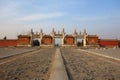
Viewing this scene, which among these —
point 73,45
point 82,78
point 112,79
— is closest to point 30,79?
point 82,78

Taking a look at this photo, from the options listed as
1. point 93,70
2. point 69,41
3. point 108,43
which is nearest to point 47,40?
point 69,41

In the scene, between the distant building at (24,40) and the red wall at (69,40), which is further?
the red wall at (69,40)

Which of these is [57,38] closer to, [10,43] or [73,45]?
[73,45]

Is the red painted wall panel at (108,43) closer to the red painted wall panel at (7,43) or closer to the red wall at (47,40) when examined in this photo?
the red wall at (47,40)

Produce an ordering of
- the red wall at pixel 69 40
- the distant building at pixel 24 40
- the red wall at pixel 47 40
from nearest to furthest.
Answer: the distant building at pixel 24 40 → the red wall at pixel 47 40 → the red wall at pixel 69 40

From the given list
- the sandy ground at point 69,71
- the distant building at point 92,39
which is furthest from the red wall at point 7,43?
the sandy ground at point 69,71

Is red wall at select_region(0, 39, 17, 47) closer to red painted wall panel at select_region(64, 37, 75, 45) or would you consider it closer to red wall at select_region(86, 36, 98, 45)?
red painted wall panel at select_region(64, 37, 75, 45)

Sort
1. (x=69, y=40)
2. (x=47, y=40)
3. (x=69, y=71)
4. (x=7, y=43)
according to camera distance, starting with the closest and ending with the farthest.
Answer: (x=69, y=71) < (x=47, y=40) < (x=69, y=40) < (x=7, y=43)

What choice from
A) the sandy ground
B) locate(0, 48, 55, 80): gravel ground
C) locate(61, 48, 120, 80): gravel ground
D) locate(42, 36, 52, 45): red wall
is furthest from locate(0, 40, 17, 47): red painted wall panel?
locate(0, 48, 55, 80): gravel ground

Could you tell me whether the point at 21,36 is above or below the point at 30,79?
above

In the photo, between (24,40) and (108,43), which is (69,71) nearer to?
(24,40)

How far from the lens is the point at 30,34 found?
82188mm

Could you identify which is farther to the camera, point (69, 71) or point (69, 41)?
point (69, 41)

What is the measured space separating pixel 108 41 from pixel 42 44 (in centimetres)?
2487
